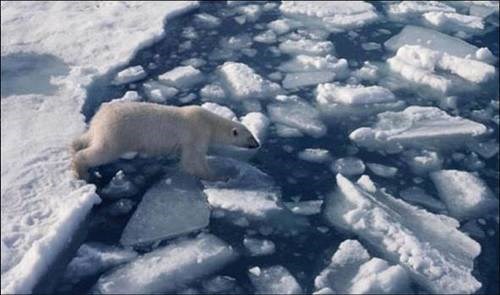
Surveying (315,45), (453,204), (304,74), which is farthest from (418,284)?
(315,45)

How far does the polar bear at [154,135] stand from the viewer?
338cm

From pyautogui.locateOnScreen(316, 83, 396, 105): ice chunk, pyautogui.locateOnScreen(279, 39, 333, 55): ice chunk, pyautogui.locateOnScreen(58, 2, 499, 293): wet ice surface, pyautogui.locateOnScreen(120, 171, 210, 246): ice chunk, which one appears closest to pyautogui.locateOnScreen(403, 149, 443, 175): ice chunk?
pyautogui.locateOnScreen(58, 2, 499, 293): wet ice surface

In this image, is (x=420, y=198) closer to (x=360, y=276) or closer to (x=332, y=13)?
(x=360, y=276)

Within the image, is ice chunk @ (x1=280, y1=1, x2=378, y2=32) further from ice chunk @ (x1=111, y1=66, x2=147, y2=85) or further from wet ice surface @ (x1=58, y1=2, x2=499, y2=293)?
ice chunk @ (x1=111, y1=66, x2=147, y2=85)

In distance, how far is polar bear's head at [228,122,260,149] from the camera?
145 inches

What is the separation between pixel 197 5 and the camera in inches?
221

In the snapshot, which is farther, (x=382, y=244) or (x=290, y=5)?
(x=290, y=5)

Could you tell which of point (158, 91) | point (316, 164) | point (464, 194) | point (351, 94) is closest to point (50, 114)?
point (158, 91)

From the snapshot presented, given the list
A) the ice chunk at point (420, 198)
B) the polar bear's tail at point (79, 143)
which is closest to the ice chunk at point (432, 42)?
the ice chunk at point (420, 198)

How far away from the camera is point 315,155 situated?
3.82 m

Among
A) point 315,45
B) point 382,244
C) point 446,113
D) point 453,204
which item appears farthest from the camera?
point 315,45

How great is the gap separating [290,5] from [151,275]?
11.5ft

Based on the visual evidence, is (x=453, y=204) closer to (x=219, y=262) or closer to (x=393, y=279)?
(x=393, y=279)

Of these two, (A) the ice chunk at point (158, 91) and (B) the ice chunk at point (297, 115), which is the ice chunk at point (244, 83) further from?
(A) the ice chunk at point (158, 91)
